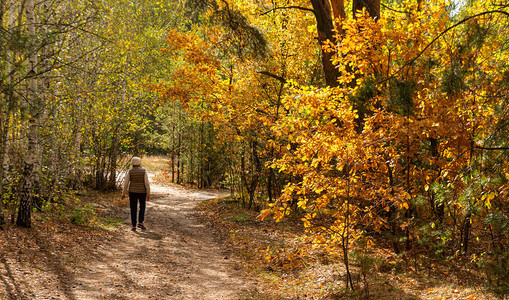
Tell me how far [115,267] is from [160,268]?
743 millimetres

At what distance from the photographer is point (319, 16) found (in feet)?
27.5

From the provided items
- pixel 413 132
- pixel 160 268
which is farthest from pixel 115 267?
pixel 413 132

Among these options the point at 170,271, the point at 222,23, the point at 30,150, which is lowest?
the point at 170,271

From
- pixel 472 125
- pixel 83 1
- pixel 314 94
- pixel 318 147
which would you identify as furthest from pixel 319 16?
pixel 83 1

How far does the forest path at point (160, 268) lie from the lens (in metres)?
5.31

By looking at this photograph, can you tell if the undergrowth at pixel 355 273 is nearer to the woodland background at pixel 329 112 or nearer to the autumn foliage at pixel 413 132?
the woodland background at pixel 329 112

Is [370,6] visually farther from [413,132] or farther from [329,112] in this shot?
[413,132]

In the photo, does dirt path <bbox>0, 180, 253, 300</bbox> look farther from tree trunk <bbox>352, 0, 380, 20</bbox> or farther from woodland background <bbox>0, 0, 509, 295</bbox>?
tree trunk <bbox>352, 0, 380, 20</bbox>

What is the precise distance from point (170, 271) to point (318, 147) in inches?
131

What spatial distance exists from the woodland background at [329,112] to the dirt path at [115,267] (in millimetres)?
952

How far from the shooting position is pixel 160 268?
21.4 ft

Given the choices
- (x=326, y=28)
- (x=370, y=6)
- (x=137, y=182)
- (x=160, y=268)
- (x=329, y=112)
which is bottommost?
(x=160, y=268)

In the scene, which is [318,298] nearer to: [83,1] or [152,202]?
[83,1]

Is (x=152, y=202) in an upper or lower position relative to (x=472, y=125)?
lower
